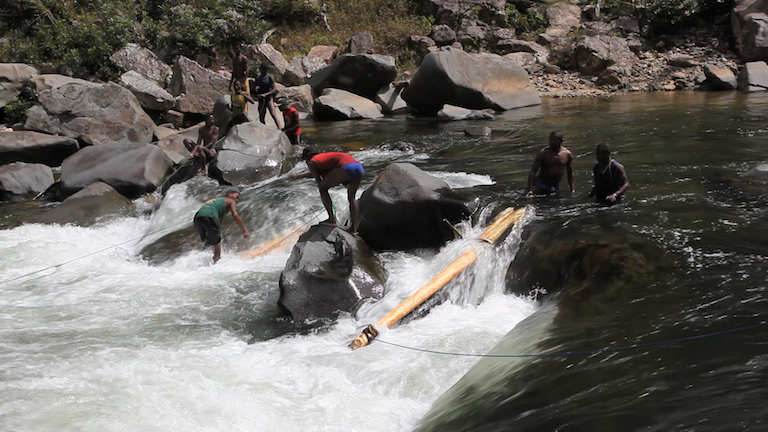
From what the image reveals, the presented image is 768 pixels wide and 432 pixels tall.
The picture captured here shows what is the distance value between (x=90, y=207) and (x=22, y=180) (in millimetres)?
2314

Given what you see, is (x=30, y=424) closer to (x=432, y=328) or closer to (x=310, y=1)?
(x=432, y=328)


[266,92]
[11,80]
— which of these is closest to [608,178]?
[266,92]

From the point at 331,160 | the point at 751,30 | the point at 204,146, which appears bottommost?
the point at 331,160

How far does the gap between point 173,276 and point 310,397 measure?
362 cm

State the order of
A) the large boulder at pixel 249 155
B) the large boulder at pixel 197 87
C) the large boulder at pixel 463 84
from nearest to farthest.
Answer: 1. the large boulder at pixel 249 155
2. the large boulder at pixel 197 87
3. the large boulder at pixel 463 84

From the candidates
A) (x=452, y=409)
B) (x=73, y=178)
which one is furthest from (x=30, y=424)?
(x=73, y=178)

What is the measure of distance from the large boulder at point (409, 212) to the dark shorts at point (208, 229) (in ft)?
6.10

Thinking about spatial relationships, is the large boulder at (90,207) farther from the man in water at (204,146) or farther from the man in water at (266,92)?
the man in water at (266,92)

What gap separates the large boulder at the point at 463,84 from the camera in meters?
16.5

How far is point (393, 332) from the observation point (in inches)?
204

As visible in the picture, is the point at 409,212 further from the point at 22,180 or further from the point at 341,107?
the point at 341,107

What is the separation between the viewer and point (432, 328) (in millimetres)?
5285

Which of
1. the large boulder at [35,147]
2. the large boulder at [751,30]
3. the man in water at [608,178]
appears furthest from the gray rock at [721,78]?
the large boulder at [35,147]

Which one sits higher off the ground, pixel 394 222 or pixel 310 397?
pixel 394 222
